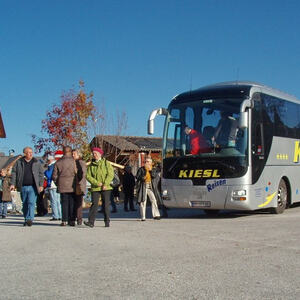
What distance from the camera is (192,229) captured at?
11289 millimetres

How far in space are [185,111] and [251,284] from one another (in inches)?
339

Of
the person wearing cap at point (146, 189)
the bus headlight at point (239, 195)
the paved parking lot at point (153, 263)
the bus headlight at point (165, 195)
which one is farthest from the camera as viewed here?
the bus headlight at point (165, 195)

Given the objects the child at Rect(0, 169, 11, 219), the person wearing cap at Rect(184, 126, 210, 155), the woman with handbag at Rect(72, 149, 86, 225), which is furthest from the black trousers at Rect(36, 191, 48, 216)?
the person wearing cap at Rect(184, 126, 210, 155)

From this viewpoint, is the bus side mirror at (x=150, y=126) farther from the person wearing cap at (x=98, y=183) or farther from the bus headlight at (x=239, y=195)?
the bus headlight at (x=239, y=195)

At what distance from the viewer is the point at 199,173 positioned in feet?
43.8

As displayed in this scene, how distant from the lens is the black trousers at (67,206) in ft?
40.2

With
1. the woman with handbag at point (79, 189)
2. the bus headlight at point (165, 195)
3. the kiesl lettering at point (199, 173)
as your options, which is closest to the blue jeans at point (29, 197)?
the woman with handbag at point (79, 189)

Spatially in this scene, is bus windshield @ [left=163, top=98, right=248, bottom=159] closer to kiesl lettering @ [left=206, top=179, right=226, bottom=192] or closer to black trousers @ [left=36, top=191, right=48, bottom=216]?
kiesl lettering @ [left=206, top=179, right=226, bottom=192]

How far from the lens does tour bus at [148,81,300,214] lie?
1288 centimetres

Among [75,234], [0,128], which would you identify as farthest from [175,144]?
[0,128]

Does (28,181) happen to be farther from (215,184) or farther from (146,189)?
(215,184)

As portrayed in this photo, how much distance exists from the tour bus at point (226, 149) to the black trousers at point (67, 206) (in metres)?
2.79

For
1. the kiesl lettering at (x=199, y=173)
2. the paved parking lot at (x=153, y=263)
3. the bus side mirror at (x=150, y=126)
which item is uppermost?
the bus side mirror at (x=150, y=126)

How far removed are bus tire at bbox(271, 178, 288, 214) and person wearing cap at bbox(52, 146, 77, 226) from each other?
5.75 m
